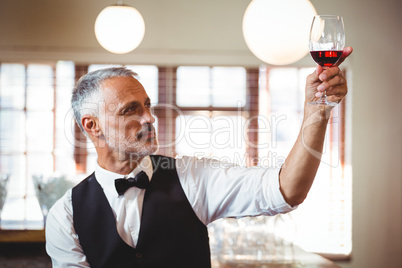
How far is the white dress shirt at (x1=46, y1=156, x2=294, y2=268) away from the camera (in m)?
1.70

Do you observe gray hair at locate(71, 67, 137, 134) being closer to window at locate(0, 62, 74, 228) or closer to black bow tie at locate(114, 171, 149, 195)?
black bow tie at locate(114, 171, 149, 195)

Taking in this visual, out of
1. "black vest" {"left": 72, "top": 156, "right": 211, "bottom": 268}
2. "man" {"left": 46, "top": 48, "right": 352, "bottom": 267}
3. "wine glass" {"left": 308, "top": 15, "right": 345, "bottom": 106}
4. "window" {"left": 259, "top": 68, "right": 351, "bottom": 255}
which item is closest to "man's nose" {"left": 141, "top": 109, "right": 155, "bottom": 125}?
"man" {"left": 46, "top": 48, "right": 352, "bottom": 267}

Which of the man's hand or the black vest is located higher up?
A: the man's hand

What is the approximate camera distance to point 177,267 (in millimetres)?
1722

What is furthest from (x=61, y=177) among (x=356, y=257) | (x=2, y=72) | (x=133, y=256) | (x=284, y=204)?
(x=356, y=257)

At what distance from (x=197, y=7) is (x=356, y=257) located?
306 centimetres

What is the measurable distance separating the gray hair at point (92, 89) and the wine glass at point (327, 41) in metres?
0.83

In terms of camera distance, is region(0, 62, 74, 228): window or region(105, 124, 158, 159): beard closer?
region(105, 124, 158, 159): beard

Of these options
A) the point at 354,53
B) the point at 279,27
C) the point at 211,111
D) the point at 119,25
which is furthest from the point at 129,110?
the point at 354,53

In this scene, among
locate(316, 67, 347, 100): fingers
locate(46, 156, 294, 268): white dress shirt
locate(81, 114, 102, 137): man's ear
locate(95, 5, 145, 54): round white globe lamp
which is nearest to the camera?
locate(316, 67, 347, 100): fingers

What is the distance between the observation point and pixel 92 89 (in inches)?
75.0

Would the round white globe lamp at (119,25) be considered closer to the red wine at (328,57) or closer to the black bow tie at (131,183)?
the black bow tie at (131,183)

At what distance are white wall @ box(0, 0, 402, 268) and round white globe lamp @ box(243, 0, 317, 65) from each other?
2.37m

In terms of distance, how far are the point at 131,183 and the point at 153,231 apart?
21cm
